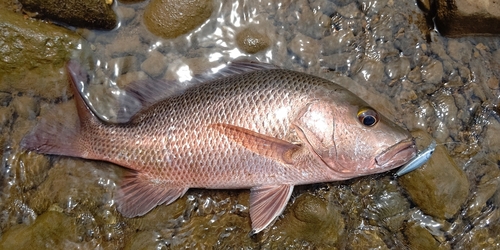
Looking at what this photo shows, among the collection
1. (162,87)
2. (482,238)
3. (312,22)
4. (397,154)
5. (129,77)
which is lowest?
(482,238)

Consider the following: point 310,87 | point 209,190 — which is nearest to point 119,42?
point 209,190

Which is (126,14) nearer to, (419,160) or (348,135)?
(348,135)

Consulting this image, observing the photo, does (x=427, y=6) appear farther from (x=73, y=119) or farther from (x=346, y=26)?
(x=73, y=119)

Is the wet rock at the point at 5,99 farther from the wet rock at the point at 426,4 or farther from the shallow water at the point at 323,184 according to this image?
the wet rock at the point at 426,4

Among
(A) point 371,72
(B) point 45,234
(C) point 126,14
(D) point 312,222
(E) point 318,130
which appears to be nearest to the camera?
(E) point 318,130

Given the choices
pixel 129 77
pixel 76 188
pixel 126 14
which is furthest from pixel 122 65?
pixel 76 188

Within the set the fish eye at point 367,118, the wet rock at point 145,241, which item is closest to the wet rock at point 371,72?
the fish eye at point 367,118

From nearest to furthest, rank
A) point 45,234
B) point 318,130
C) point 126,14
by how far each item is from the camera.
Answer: point 318,130 → point 45,234 → point 126,14
